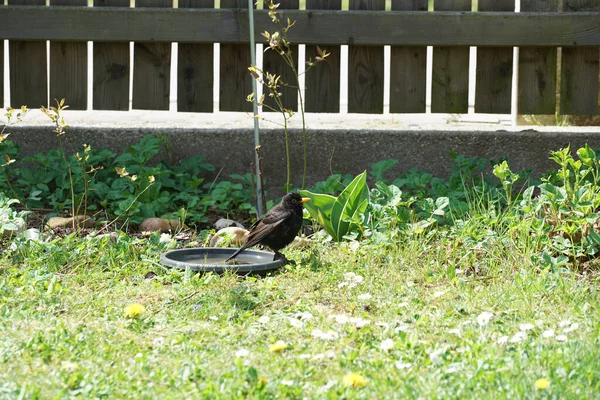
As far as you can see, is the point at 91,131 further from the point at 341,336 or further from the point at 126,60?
the point at 341,336

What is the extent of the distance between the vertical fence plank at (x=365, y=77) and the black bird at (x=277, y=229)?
1.59 meters

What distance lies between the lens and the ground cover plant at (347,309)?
274cm

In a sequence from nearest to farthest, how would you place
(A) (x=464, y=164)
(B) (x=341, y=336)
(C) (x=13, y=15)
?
(B) (x=341, y=336) < (A) (x=464, y=164) < (C) (x=13, y=15)

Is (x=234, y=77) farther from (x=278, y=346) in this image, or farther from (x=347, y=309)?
(x=278, y=346)

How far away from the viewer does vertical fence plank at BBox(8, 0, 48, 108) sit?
18.8ft

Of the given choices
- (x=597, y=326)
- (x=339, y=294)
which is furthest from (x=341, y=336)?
(x=597, y=326)

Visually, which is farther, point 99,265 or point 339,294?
point 99,265

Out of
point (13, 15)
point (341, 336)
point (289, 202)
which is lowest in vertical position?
point (341, 336)

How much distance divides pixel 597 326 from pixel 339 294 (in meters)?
1.06

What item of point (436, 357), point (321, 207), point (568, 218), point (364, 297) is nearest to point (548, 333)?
point (436, 357)

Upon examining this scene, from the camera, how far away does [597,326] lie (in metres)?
3.21

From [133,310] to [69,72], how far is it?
2778 mm

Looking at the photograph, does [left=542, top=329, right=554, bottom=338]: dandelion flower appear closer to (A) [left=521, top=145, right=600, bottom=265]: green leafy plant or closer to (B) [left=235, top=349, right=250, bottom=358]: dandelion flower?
(A) [left=521, top=145, right=600, bottom=265]: green leafy plant

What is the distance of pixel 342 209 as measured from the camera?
4590mm
